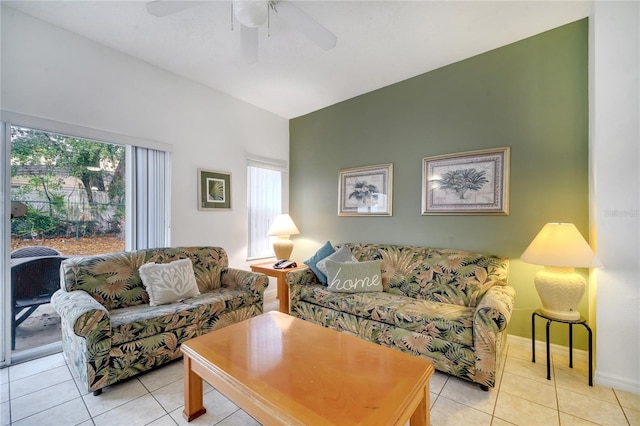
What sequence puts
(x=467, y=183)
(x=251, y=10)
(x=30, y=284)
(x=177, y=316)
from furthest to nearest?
1. (x=467, y=183)
2. (x=30, y=284)
3. (x=177, y=316)
4. (x=251, y=10)

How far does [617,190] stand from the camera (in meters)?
1.90

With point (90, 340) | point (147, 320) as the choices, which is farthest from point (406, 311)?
point (90, 340)

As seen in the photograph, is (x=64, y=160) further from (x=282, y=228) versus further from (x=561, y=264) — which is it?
(x=561, y=264)

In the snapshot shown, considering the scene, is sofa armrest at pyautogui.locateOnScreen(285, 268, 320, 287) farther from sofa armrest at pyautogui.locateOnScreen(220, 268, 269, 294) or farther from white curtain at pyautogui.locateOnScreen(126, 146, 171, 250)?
white curtain at pyautogui.locateOnScreen(126, 146, 171, 250)

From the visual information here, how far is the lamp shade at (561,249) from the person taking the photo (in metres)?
1.88

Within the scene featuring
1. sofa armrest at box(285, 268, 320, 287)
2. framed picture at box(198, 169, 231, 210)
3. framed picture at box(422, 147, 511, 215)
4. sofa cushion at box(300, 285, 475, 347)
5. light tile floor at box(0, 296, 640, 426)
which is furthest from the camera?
framed picture at box(198, 169, 231, 210)

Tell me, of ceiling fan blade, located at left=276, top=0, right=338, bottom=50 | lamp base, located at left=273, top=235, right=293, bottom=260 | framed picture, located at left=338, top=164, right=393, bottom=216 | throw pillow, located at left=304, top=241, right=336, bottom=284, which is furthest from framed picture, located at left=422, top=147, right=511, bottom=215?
lamp base, located at left=273, top=235, right=293, bottom=260

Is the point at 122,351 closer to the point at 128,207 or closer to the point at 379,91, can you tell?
the point at 128,207

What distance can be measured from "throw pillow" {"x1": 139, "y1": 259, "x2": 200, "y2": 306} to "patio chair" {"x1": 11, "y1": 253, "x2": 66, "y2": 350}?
0.79 m

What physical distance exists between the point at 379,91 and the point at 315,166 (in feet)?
4.32

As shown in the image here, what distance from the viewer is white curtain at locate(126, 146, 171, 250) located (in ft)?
9.20

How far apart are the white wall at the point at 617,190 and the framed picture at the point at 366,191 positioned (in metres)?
1.78

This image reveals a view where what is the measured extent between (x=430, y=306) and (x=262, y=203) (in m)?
2.67

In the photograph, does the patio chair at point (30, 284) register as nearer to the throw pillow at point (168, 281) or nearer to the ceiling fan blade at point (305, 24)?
the throw pillow at point (168, 281)
